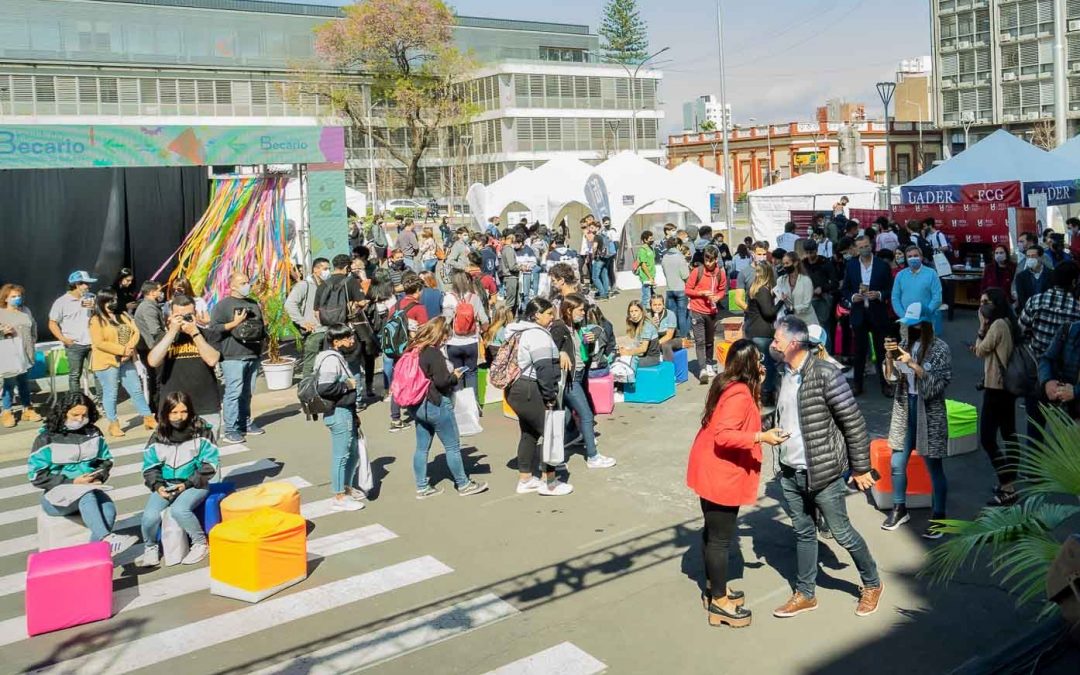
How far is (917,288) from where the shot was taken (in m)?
11.8

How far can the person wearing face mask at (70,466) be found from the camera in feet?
26.2

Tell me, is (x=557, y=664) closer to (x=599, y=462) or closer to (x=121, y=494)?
(x=599, y=462)

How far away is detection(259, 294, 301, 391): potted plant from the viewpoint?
50.5ft

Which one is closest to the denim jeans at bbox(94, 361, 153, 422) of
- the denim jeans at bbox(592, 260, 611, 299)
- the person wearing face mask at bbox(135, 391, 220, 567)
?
the person wearing face mask at bbox(135, 391, 220, 567)

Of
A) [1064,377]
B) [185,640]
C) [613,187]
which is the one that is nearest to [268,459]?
[185,640]

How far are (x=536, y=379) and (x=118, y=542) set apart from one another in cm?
373

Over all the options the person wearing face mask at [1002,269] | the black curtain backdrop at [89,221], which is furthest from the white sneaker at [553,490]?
the person wearing face mask at [1002,269]

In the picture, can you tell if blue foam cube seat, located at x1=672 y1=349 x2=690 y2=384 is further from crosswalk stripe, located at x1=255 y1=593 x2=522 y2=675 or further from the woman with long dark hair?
crosswalk stripe, located at x1=255 y1=593 x2=522 y2=675

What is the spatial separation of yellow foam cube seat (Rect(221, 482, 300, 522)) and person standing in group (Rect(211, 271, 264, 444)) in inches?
155

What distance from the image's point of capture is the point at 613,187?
28.5 metres

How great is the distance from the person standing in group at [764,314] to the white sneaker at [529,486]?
12.0 feet

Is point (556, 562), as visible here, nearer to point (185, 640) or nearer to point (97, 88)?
point (185, 640)

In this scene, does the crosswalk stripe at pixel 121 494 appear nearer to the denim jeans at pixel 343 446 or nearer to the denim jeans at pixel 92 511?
the denim jeans at pixel 343 446

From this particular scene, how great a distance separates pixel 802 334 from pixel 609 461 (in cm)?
418
